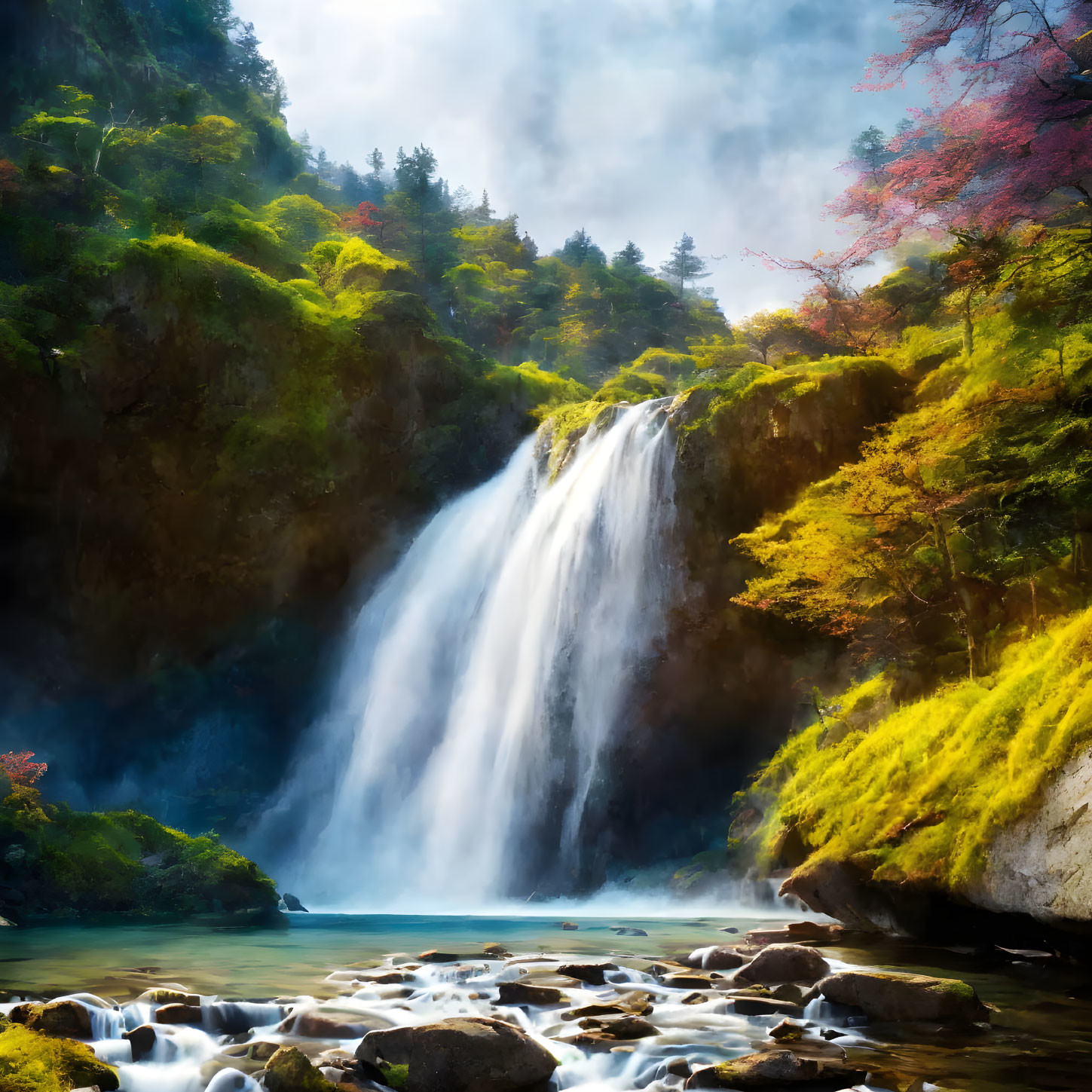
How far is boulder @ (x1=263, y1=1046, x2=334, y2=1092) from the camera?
4.98 m

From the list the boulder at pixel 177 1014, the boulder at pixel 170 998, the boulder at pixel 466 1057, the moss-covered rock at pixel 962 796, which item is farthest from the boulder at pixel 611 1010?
the moss-covered rock at pixel 962 796

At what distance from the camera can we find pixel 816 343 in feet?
90.7

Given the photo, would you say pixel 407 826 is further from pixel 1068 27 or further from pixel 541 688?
pixel 1068 27

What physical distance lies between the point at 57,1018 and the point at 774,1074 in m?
4.63

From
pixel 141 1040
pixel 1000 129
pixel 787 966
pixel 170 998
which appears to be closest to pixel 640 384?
pixel 1000 129

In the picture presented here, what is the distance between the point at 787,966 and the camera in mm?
7617

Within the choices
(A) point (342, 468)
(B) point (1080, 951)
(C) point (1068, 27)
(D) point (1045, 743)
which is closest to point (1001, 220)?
(C) point (1068, 27)

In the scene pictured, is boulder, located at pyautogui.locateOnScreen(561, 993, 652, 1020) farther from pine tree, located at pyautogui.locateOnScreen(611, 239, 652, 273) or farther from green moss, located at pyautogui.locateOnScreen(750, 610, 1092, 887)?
pine tree, located at pyautogui.locateOnScreen(611, 239, 652, 273)

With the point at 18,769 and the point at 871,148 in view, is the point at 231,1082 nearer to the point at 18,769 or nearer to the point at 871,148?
the point at 18,769

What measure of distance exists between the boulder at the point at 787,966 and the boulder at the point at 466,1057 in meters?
2.87

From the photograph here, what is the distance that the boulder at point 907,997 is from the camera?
6.30 metres

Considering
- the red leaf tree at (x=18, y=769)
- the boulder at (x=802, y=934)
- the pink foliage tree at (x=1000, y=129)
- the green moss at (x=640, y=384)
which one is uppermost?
the green moss at (x=640, y=384)

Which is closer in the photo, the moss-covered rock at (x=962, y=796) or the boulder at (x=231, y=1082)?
the boulder at (x=231, y=1082)

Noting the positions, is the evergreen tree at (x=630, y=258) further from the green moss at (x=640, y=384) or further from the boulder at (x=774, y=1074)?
the boulder at (x=774, y=1074)
